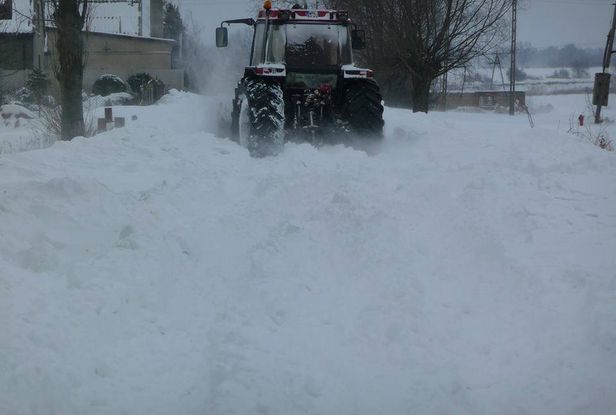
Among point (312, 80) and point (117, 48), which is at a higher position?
point (117, 48)

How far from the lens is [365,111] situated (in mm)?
10984

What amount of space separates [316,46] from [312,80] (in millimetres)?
578

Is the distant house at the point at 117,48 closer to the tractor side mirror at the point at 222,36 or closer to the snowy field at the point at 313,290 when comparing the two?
the tractor side mirror at the point at 222,36

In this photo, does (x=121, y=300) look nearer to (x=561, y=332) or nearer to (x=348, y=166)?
(x=561, y=332)

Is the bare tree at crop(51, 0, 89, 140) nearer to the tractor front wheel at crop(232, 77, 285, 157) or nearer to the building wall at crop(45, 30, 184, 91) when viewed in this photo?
the tractor front wheel at crop(232, 77, 285, 157)

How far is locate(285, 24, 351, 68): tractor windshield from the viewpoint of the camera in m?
11.5

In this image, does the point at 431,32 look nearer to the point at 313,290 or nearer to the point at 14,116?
the point at 14,116

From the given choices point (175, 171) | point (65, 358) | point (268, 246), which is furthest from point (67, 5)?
point (65, 358)

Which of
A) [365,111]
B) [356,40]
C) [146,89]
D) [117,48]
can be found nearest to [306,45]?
[356,40]

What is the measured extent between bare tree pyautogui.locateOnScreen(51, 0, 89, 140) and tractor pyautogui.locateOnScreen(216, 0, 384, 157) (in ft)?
9.95

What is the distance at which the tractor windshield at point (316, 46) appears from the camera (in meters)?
11.5

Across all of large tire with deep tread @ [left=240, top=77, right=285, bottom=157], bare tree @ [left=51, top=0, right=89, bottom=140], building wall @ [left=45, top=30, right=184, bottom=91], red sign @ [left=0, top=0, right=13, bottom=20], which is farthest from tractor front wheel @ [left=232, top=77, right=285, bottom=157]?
building wall @ [left=45, top=30, right=184, bottom=91]

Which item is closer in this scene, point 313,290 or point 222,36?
point 313,290

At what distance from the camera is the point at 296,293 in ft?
17.1
